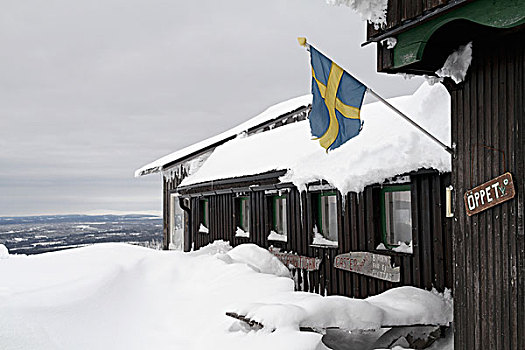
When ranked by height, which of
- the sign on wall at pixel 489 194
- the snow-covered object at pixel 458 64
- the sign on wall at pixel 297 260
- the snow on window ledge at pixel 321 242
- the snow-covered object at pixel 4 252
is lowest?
the snow-covered object at pixel 4 252

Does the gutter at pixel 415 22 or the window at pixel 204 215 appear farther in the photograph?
the window at pixel 204 215

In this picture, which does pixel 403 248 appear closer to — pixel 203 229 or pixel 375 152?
pixel 375 152

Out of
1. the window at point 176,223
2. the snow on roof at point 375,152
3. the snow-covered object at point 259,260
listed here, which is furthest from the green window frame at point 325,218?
the window at point 176,223

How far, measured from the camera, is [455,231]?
516 cm

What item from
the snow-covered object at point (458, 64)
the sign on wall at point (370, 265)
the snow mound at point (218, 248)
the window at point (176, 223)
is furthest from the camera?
the window at point (176, 223)

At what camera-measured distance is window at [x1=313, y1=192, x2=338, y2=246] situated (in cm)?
921

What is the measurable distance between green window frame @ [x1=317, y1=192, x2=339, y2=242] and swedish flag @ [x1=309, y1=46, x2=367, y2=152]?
10.3 ft

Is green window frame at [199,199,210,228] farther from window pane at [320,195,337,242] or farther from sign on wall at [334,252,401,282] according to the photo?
sign on wall at [334,252,401,282]

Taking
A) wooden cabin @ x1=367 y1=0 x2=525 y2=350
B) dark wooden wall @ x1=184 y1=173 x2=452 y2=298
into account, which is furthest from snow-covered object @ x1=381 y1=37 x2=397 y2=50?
dark wooden wall @ x1=184 y1=173 x2=452 y2=298

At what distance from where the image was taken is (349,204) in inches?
335

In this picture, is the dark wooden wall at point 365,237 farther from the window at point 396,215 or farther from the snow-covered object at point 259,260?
the snow-covered object at point 259,260

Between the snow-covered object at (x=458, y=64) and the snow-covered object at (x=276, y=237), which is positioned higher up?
the snow-covered object at (x=458, y=64)

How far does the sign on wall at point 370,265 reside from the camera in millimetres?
7547

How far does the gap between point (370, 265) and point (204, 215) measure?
8.03 m
